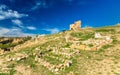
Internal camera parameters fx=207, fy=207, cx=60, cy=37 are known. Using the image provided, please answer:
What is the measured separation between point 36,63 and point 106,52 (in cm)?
1481

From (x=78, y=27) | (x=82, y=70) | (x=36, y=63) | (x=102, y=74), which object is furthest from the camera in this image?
(x=78, y=27)

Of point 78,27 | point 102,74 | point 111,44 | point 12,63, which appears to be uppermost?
point 78,27

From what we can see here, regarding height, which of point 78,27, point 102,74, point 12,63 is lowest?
point 102,74

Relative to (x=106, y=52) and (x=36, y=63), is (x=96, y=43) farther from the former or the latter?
(x=36, y=63)

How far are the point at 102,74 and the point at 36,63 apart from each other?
1355 cm

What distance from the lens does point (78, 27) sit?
79.7 meters

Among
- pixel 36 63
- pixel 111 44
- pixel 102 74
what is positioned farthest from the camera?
pixel 111 44

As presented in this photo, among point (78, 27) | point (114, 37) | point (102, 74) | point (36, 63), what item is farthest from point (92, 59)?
point (78, 27)

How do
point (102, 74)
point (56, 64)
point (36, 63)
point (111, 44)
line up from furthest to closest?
point (111, 44)
point (36, 63)
point (56, 64)
point (102, 74)

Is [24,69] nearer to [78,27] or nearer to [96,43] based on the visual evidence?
[96,43]

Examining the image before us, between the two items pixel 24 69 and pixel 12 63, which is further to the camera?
pixel 12 63

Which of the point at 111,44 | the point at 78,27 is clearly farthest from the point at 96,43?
the point at 78,27

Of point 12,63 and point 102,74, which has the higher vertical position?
point 12,63

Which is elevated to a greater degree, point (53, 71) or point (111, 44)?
point (111, 44)
